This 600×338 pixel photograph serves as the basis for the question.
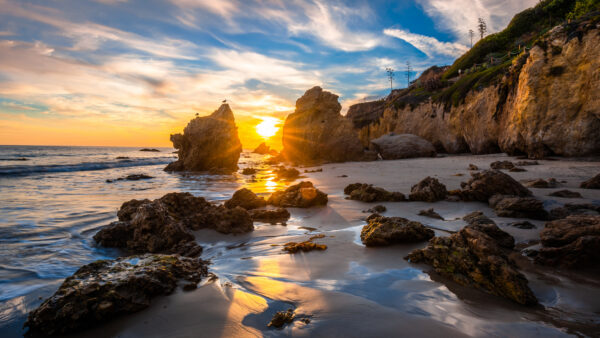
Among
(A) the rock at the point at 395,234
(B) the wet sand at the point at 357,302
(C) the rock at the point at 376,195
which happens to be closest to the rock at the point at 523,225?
(B) the wet sand at the point at 357,302

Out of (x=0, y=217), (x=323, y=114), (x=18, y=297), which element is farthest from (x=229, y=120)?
(x=18, y=297)

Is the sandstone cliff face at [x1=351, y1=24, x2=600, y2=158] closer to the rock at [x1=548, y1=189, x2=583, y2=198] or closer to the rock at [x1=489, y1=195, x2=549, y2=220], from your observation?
the rock at [x1=548, y1=189, x2=583, y2=198]

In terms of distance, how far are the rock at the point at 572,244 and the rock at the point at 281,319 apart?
2.61 meters

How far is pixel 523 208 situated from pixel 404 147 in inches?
717

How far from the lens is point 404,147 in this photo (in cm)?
2170

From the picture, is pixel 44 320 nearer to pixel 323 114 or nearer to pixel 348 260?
pixel 348 260

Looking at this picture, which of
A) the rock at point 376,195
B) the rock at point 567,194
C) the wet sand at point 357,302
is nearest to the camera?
the wet sand at point 357,302

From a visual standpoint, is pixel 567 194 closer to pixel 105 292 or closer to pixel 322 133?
pixel 105 292

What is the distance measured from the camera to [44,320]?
2.17m

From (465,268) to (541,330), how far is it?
0.78m

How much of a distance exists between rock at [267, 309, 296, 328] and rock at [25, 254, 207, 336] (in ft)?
3.84

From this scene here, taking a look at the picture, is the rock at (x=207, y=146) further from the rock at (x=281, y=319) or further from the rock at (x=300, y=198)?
the rock at (x=281, y=319)

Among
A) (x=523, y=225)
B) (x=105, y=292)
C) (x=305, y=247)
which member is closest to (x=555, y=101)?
(x=523, y=225)

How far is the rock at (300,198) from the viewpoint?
662 centimetres
